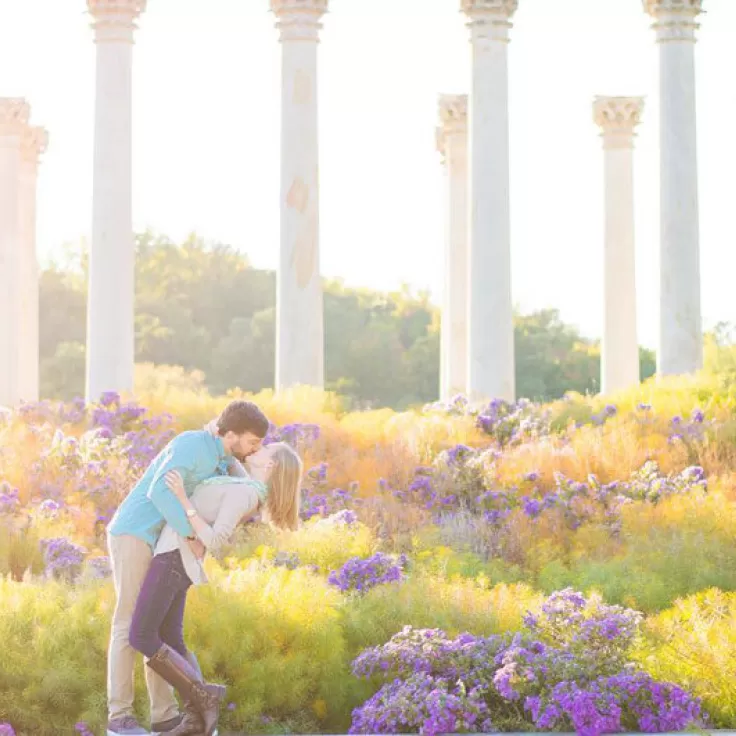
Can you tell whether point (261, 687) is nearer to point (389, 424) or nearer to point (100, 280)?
point (389, 424)

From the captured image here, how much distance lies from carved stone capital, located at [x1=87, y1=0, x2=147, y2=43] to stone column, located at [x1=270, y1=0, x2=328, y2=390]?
25.6 feet

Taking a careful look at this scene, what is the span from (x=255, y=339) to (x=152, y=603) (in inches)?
5196

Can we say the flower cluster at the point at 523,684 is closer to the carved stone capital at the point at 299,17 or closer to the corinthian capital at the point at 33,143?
the carved stone capital at the point at 299,17

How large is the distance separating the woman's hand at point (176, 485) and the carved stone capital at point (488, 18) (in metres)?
58.4

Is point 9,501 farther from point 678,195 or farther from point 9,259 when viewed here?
point 9,259

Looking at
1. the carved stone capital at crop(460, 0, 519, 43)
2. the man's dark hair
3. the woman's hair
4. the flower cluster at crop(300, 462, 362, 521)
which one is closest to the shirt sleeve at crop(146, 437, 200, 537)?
the man's dark hair

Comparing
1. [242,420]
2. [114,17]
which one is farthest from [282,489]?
[114,17]

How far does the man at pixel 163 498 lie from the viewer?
1084 inches

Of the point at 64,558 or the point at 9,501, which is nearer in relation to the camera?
the point at 64,558

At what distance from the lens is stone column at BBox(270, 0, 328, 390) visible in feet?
260

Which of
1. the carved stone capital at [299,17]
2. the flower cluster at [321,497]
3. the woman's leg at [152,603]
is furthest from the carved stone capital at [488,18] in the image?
the woman's leg at [152,603]

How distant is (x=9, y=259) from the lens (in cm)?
9569

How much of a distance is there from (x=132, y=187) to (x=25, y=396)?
2712cm

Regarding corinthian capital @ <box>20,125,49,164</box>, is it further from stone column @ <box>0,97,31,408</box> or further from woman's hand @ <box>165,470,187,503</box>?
woman's hand @ <box>165,470,187,503</box>
